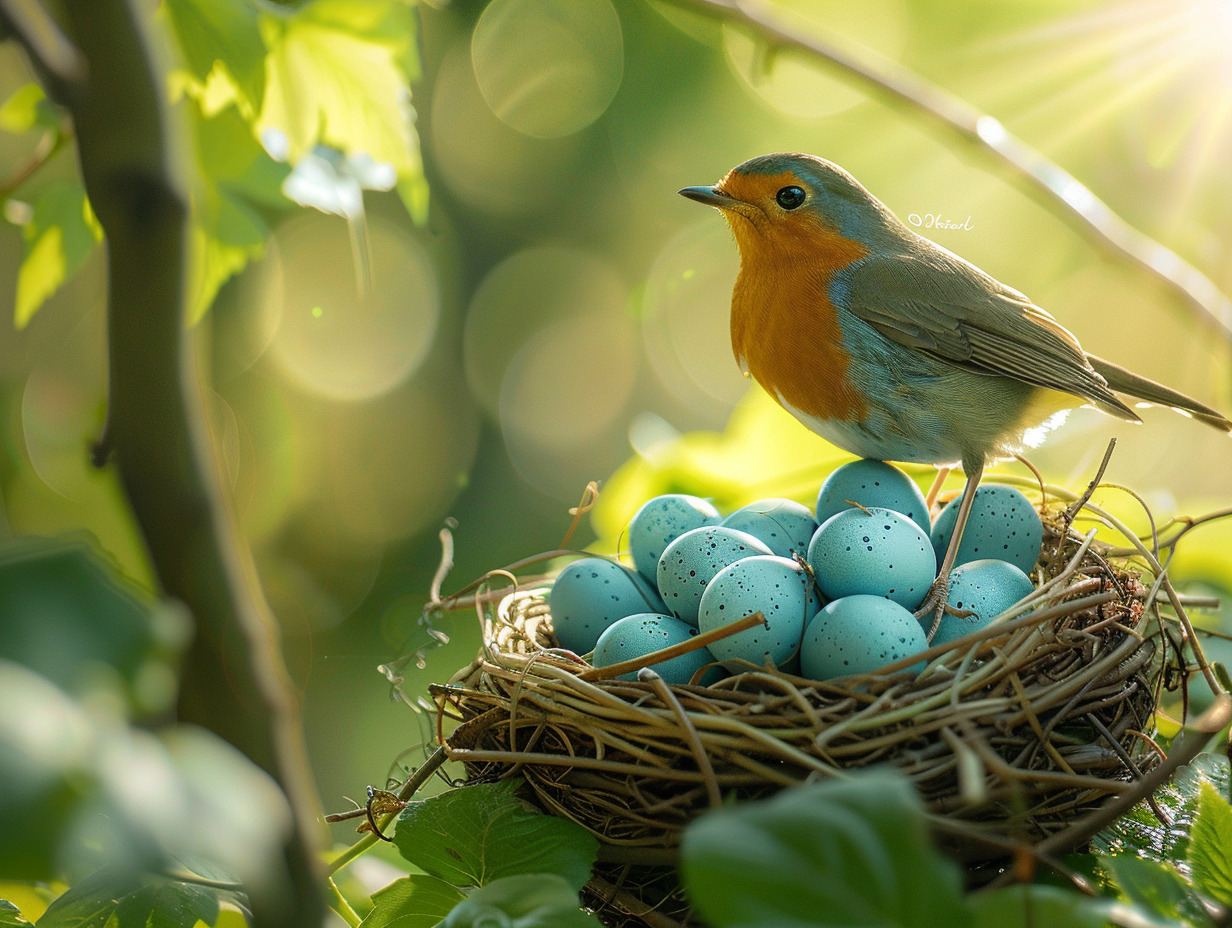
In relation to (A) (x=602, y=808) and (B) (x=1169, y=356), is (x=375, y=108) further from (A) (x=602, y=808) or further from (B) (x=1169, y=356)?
(B) (x=1169, y=356)

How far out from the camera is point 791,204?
1.55m

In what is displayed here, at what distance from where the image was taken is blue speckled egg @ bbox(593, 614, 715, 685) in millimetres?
1171

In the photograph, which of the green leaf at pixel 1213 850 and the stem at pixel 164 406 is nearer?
the stem at pixel 164 406

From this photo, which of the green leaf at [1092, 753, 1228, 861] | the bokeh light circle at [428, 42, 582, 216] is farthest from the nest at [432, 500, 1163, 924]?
the bokeh light circle at [428, 42, 582, 216]

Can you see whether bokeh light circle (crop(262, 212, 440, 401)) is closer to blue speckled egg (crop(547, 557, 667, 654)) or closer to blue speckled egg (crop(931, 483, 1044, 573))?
blue speckled egg (crop(547, 557, 667, 654))

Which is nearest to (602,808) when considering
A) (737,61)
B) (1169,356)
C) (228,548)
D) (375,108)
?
(228,548)

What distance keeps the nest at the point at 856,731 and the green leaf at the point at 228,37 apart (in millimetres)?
725

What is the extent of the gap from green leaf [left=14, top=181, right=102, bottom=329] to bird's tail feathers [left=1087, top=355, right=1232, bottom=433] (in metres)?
1.60

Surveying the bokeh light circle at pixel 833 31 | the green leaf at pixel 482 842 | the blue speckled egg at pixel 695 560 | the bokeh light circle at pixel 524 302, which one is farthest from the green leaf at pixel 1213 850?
the bokeh light circle at pixel 524 302

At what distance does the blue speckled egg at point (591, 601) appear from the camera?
4.39ft

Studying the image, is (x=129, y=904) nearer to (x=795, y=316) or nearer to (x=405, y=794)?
(x=405, y=794)

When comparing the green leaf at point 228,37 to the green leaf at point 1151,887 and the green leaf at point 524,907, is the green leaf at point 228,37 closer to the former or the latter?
the green leaf at point 524,907

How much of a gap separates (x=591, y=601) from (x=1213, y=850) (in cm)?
83

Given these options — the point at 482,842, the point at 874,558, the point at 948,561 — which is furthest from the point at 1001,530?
the point at 482,842
